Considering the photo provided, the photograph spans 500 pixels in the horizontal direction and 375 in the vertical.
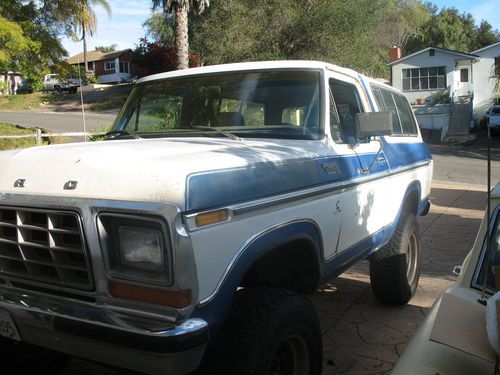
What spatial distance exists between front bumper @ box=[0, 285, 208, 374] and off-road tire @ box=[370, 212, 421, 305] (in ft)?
8.86

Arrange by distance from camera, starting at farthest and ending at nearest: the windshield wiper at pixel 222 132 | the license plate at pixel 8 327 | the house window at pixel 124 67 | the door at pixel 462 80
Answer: the house window at pixel 124 67
the door at pixel 462 80
the windshield wiper at pixel 222 132
the license plate at pixel 8 327

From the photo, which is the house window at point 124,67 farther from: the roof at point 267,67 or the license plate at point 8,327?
the license plate at point 8,327

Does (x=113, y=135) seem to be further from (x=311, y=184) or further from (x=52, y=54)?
(x=52, y=54)

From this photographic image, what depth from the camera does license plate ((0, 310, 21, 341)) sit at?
2.49 meters

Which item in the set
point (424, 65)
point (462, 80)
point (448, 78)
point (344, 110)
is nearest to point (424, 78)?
point (424, 65)

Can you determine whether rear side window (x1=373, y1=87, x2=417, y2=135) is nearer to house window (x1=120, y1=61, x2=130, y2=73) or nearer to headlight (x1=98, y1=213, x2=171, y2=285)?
headlight (x1=98, y1=213, x2=171, y2=285)

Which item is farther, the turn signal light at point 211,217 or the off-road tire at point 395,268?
the off-road tire at point 395,268

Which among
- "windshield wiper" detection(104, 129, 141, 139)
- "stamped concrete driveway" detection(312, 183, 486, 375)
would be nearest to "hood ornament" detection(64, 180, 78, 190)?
"windshield wiper" detection(104, 129, 141, 139)

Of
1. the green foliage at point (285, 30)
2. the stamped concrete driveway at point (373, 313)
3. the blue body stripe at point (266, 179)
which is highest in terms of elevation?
the green foliage at point (285, 30)

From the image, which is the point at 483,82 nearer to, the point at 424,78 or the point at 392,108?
the point at 424,78

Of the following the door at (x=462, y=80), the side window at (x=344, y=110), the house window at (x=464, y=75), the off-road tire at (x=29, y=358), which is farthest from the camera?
the house window at (x=464, y=75)

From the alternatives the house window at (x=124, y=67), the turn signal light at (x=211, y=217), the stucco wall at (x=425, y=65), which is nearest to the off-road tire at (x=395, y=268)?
the turn signal light at (x=211, y=217)

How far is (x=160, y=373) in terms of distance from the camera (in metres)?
2.14

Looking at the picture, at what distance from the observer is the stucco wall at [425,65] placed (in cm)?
3469
